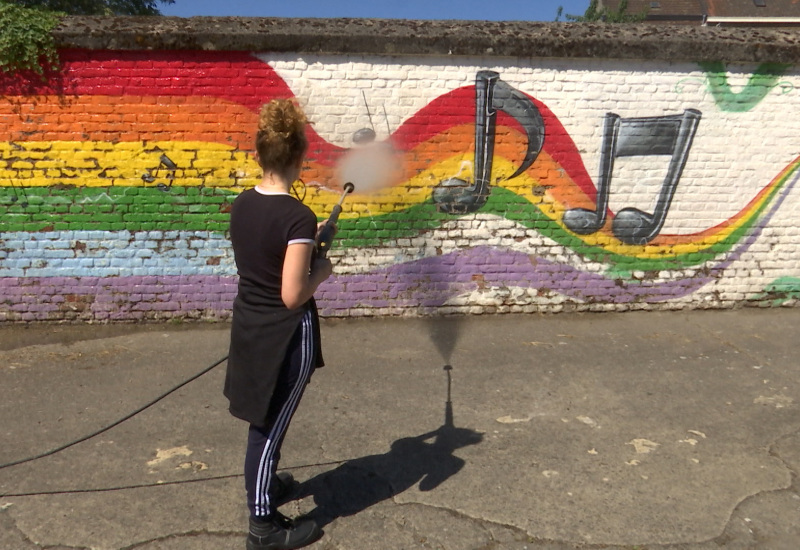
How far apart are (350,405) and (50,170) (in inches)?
123

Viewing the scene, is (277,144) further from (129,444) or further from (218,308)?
(218,308)

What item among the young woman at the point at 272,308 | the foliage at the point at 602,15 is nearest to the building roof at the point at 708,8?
the foliage at the point at 602,15

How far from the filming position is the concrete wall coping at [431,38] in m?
5.29

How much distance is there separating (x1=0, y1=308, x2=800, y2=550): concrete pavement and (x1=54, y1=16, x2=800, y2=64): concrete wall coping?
2.21 meters

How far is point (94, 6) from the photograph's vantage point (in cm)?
1045

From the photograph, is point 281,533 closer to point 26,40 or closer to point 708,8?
point 26,40

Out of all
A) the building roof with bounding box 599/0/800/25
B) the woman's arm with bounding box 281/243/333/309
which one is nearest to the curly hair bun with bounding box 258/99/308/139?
the woman's arm with bounding box 281/243/333/309

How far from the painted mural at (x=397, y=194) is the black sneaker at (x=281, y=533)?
302 centimetres

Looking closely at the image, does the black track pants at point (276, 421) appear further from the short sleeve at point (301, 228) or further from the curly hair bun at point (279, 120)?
the curly hair bun at point (279, 120)

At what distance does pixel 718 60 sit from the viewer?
228 inches

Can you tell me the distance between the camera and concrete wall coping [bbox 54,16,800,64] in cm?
529

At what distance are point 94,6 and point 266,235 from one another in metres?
9.66

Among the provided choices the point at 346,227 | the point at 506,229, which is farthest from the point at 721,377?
the point at 346,227

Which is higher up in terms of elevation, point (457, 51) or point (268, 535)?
point (457, 51)
